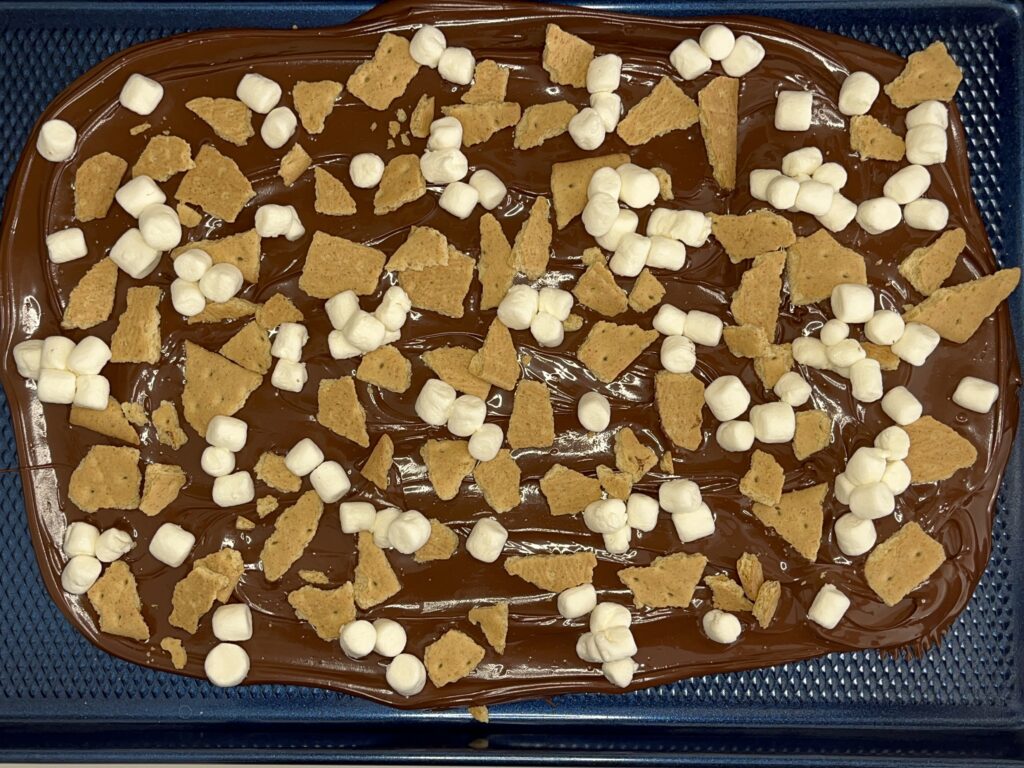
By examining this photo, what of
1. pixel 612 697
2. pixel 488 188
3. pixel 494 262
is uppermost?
pixel 488 188

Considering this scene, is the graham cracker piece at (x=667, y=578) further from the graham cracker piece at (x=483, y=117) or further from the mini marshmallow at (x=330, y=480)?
the graham cracker piece at (x=483, y=117)

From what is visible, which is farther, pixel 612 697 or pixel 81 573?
pixel 612 697

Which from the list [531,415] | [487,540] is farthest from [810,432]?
[487,540]

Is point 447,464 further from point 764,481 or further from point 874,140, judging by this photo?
point 874,140

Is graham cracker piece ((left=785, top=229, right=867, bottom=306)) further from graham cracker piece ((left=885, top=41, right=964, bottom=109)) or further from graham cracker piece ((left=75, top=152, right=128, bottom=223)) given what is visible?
graham cracker piece ((left=75, top=152, right=128, bottom=223))

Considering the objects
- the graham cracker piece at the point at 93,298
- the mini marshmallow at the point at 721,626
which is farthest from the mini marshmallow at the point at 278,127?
the mini marshmallow at the point at 721,626

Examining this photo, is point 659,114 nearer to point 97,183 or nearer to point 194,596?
point 97,183

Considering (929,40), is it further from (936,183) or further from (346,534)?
(346,534)

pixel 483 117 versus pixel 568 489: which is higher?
pixel 483 117
